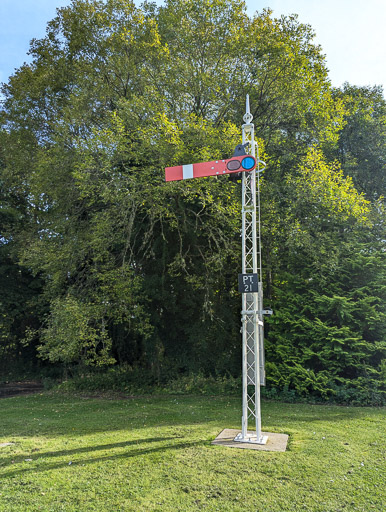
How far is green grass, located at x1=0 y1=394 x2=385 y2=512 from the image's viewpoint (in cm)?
321

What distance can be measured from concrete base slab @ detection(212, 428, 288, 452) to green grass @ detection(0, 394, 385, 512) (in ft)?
0.43

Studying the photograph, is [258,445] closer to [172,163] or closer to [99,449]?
[99,449]

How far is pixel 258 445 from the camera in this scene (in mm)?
4641

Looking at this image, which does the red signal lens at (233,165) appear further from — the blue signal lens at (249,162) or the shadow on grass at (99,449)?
the shadow on grass at (99,449)

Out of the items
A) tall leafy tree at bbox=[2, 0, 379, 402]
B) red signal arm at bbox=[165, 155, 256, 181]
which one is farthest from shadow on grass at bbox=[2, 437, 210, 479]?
red signal arm at bbox=[165, 155, 256, 181]

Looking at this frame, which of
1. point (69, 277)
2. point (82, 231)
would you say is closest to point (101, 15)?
point (82, 231)

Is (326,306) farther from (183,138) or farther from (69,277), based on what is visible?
(69,277)

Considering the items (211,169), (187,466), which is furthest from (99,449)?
(211,169)

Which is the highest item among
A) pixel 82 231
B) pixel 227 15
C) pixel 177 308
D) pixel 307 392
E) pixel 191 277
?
pixel 227 15

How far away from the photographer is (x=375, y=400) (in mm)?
7793

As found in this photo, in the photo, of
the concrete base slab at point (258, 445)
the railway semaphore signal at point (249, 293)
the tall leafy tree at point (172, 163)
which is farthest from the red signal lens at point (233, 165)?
the concrete base slab at point (258, 445)

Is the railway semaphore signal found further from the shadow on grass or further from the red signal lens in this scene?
the shadow on grass

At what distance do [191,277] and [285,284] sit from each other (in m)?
2.56

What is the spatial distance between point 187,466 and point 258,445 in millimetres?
1139
